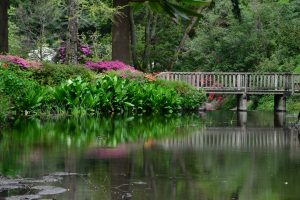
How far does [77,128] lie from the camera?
15125 mm

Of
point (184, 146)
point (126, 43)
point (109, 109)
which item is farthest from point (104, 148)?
point (126, 43)

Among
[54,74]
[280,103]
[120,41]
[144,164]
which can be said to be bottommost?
[144,164]

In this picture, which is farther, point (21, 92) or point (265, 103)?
point (265, 103)

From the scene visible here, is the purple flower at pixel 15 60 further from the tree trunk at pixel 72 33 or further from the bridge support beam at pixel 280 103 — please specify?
the bridge support beam at pixel 280 103

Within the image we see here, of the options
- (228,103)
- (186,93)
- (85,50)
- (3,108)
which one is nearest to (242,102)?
(186,93)

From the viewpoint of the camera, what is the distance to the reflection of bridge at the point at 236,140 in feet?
39.6

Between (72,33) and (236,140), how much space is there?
14309mm

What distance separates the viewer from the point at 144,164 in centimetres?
902

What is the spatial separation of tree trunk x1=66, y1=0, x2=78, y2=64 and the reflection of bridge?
36.6 feet

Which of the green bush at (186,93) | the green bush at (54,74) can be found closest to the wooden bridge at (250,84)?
the green bush at (186,93)

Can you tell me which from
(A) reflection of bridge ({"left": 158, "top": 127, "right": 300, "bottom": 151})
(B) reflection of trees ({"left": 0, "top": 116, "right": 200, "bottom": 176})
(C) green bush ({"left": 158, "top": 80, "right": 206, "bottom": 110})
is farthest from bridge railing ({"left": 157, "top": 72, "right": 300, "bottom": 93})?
(A) reflection of bridge ({"left": 158, "top": 127, "right": 300, "bottom": 151})

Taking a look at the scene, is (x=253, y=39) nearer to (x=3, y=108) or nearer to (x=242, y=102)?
(x=242, y=102)

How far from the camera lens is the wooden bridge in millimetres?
30953

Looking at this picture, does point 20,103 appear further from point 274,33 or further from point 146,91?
point 274,33
